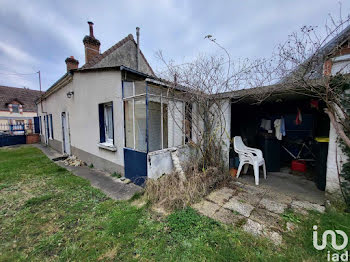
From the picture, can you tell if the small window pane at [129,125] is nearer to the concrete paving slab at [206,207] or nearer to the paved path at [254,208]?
the concrete paving slab at [206,207]

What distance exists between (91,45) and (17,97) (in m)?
26.2

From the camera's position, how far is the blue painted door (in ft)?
12.8

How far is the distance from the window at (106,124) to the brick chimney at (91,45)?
3.73m

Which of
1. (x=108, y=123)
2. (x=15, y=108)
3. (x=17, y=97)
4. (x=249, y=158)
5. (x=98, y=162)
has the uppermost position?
(x=17, y=97)

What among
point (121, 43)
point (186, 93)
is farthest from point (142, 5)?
point (186, 93)

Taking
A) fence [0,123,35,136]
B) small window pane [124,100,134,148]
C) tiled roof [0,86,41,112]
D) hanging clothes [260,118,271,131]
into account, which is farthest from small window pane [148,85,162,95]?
tiled roof [0,86,41,112]

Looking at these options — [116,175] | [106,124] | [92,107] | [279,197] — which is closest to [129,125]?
[106,124]

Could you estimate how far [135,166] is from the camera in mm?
4145

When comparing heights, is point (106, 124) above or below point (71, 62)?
below

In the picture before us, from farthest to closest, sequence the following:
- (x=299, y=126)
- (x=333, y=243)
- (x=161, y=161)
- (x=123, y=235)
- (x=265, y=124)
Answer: (x=299, y=126)
(x=265, y=124)
(x=161, y=161)
(x=123, y=235)
(x=333, y=243)

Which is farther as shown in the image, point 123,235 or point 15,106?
point 15,106

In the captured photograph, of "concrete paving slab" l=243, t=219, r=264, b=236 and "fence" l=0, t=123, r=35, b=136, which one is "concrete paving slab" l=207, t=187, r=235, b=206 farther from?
"fence" l=0, t=123, r=35, b=136

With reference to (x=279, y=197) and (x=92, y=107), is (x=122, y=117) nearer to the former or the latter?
(x=92, y=107)

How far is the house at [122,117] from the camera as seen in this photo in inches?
158
